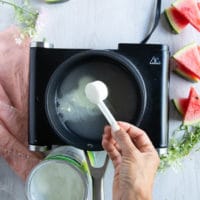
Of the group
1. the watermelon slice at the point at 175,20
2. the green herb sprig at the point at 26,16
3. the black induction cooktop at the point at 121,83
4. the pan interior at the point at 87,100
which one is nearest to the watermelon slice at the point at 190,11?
the watermelon slice at the point at 175,20

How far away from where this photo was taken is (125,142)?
78 centimetres

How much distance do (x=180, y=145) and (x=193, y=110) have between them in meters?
0.09

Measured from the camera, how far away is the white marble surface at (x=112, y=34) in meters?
1.04

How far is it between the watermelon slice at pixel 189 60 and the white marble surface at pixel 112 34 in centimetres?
2

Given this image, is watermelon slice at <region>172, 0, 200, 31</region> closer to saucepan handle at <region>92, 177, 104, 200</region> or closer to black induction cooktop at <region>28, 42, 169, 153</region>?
black induction cooktop at <region>28, 42, 169, 153</region>

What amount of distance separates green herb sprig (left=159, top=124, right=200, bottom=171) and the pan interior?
157mm

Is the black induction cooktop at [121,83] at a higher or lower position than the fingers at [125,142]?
higher

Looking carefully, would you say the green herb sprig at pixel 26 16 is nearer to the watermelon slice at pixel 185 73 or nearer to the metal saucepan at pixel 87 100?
the metal saucepan at pixel 87 100

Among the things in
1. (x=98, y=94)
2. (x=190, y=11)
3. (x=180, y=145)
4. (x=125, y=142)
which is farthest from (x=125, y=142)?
(x=190, y=11)

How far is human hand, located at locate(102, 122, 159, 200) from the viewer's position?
0.77 metres

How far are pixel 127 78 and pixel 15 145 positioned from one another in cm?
31

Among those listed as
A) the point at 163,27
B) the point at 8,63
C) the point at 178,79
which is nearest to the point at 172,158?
the point at 178,79

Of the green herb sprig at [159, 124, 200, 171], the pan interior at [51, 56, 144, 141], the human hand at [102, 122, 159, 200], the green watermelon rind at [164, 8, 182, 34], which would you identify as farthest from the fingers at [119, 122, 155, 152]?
the green watermelon rind at [164, 8, 182, 34]

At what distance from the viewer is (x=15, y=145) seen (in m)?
1.04
